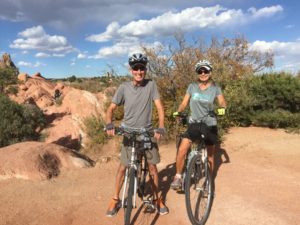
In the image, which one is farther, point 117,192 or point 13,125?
point 13,125

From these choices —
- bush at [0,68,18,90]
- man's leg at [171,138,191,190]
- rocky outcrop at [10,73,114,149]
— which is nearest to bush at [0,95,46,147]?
rocky outcrop at [10,73,114,149]

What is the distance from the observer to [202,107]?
5.24 meters

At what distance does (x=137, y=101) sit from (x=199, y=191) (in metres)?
1.45

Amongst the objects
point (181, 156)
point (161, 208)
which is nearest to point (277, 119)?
point (181, 156)

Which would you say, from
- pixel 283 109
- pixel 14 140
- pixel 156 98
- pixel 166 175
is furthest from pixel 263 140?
pixel 14 140

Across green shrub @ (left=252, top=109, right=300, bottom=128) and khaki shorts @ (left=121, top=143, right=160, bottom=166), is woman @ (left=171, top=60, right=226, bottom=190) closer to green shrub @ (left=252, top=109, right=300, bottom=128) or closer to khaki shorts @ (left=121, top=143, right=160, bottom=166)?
khaki shorts @ (left=121, top=143, right=160, bottom=166)

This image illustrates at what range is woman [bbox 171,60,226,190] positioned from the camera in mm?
5020

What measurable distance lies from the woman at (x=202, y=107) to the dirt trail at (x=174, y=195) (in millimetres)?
730

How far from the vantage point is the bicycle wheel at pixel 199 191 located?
15.5 feet

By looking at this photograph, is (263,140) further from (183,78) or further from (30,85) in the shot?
(30,85)

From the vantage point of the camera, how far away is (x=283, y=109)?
11.1m

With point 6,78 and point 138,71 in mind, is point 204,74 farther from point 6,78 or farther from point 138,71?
point 6,78

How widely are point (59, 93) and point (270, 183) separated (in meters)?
28.6

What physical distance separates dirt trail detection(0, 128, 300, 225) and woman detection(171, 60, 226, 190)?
0.73m
